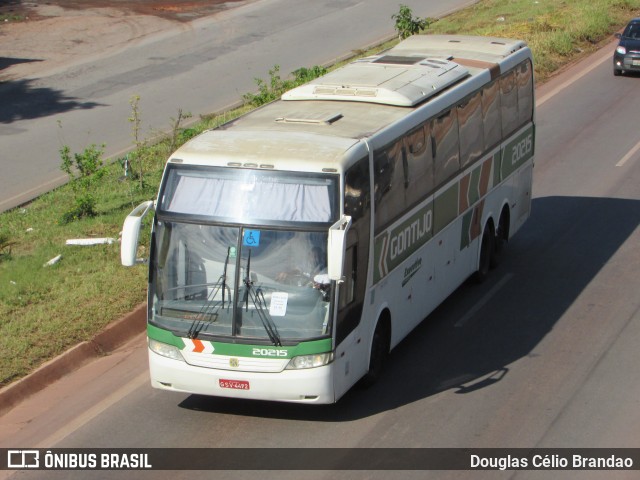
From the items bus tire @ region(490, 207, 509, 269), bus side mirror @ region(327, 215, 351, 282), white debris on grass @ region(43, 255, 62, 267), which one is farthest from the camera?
bus tire @ region(490, 207, 509, 269)

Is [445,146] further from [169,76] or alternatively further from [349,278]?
[169,76]

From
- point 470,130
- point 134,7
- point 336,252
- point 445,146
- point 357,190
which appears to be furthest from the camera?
point 134,7

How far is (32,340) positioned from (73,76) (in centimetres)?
2099

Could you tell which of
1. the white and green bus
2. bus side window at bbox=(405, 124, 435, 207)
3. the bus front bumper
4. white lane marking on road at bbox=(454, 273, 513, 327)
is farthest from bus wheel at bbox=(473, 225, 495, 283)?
the bus front bumper

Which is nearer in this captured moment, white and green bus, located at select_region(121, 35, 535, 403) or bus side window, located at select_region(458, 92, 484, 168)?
white and green bus, located at select_region(121, 35, 535, 403)

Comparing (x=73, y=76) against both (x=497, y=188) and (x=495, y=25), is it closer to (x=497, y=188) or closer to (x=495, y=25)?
(x=495, y=25)

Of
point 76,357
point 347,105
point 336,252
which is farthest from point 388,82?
point 76,357

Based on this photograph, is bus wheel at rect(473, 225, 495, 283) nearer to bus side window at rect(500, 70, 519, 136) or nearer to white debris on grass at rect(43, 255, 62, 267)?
bus side window at rect(500, 70, 519, 136)

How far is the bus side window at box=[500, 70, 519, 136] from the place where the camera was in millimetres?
16531

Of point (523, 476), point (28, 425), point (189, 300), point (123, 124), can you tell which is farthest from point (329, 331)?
point (123, 124)

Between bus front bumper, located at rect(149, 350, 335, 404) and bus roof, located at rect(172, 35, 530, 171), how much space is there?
2089 millimetres

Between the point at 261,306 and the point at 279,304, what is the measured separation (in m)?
0.18

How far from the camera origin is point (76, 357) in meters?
13.1

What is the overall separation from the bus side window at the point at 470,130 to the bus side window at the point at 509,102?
115 cm
